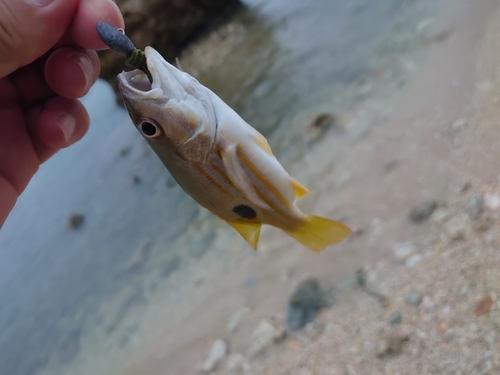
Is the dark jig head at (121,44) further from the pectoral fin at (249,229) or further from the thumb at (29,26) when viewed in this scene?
the pectoral fin at (249,229)

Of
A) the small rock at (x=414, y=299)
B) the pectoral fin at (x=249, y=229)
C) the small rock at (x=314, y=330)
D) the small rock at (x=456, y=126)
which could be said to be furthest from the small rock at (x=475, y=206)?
the pectoral fin at (x=249, y=229)

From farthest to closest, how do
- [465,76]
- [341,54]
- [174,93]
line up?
[341,54], [465,76], [174,93]

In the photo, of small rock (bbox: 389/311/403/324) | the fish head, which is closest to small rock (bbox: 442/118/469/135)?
small rock (bbox: 389/311/403/324)

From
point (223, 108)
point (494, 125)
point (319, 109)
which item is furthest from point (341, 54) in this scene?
point (223, 108)

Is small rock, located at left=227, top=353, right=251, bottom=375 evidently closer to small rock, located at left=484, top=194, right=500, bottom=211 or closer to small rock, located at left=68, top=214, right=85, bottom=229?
small rock, located at left=484, top=194, right=500, bottom=211

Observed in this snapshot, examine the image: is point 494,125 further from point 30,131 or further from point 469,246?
point 30,131
